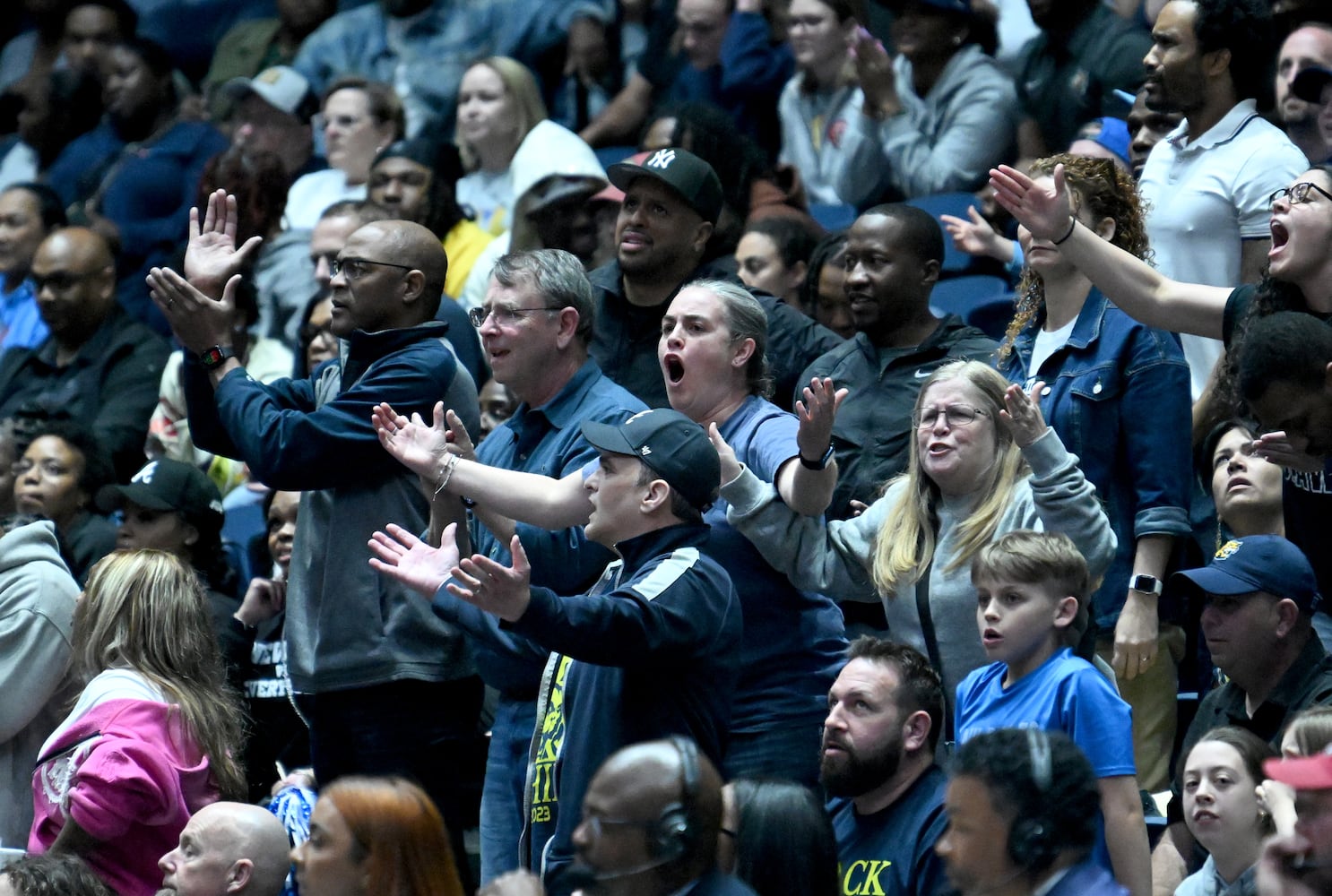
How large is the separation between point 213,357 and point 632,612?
1.79 metres

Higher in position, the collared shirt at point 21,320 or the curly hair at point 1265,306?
the curly hair at point 1265,306

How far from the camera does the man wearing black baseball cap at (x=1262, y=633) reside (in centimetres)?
462

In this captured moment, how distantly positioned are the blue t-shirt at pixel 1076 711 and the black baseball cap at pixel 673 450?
74cm

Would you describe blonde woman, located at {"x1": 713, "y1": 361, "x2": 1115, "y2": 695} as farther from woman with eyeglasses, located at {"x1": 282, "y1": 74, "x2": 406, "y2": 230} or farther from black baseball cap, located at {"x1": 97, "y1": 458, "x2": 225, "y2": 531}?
woman with eyeglasses, located at {"x1": 282, "y1": 74, "x2": 406, "y2": 230}

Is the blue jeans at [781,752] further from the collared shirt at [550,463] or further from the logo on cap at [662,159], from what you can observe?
the logo on cap at [662,159]

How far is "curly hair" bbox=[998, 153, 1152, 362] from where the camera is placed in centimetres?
529

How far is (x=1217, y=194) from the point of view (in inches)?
236

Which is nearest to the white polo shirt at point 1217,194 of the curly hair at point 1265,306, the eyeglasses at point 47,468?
the curly hair at point 1265,306

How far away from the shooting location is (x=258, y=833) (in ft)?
14.6

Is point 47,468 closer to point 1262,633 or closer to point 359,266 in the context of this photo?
point 359,266

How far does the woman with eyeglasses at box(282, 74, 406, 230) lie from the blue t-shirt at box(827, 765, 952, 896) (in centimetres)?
497

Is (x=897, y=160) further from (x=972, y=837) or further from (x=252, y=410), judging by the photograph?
(x=972, y=837)

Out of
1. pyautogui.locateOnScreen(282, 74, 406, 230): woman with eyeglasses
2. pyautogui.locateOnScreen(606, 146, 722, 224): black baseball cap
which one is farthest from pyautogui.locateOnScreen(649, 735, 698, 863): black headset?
pyautogui.locateOnScreen(282, 74, 406, 230): woman with eyeglasses

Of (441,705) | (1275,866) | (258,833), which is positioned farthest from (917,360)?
(1275,866)
